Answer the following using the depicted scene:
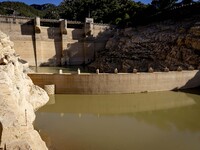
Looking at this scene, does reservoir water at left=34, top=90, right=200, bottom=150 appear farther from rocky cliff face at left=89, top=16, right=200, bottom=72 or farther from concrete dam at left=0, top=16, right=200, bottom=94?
rocky cliff face at left=89, top=16, right=200, bottom=72

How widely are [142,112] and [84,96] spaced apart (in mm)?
4793

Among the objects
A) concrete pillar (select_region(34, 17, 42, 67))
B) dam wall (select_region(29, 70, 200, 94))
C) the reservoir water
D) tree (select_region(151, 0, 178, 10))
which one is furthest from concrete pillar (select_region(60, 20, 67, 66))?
the reservoir water

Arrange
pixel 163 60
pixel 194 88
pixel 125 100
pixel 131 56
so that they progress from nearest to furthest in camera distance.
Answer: pixel 125 100 < pixel 194 88 < pixel 163 60 < pixel 131 56

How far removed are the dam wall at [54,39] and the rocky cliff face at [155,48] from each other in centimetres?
214

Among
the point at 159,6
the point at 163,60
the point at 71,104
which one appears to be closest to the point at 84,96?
the point at 71,104

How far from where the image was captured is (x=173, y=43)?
98.9ft

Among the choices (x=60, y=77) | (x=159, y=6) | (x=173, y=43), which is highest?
(x=159, y=6)

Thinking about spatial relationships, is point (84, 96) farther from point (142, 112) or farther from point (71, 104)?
point (142, 112)

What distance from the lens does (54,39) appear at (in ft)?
116

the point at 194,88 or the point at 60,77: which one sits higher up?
the point at 60,77

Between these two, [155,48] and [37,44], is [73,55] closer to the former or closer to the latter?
[37,44]

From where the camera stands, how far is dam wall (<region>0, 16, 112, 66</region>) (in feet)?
107

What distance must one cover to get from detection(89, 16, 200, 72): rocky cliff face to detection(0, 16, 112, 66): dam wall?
7.02 feet

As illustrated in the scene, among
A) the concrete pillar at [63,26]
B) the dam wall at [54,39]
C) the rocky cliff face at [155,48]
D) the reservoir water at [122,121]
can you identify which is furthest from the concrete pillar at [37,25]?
the reservoir water at [122,121]
